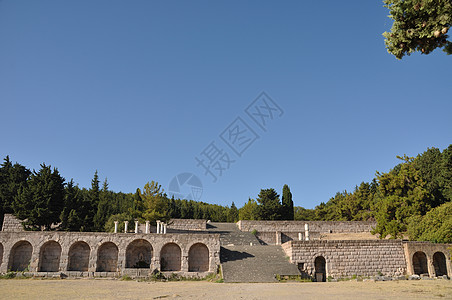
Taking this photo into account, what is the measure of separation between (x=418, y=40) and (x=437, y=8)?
0.74 metres

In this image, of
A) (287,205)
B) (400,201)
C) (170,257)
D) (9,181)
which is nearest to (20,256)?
(170,257)

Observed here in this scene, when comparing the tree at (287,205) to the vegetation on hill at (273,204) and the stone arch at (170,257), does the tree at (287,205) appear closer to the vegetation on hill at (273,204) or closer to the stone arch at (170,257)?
the vegetation on hill at (273,204)

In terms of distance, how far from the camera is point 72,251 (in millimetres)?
20766

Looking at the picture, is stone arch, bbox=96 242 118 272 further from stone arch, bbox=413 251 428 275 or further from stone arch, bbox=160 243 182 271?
stone arch, bbox=413 251 428 275

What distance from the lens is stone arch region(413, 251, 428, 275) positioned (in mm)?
21703

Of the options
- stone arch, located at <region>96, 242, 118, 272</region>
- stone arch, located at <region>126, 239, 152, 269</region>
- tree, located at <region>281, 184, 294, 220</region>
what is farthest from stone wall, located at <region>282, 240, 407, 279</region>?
tree, located at <region>281, 184, 294, 220</region>

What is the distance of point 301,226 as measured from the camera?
31828 millimetres

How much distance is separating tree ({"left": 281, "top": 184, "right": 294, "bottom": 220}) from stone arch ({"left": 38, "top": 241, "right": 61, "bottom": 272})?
77.3ft

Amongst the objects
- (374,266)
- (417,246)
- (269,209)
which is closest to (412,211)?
(417,246)

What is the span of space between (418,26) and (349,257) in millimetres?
16805

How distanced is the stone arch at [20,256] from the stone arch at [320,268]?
58.1 feet

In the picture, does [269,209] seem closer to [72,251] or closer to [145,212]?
[145,212]

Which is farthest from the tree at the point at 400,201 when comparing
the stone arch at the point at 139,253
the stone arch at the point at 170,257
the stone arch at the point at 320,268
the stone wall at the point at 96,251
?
the stone arch at the point at 139,253

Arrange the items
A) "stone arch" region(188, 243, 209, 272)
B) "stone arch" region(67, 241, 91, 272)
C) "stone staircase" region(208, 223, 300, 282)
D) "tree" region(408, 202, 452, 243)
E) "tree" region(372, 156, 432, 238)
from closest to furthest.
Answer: "stone staircase" region(208, 223, 300, 282)
"stone arch" region(67, 241, 91, 272)
"stone arch" region(188, 243, 209, 272)
"tree" region(408, 202, 452, 243)
"tree" region(372, 156, 432, 238)
